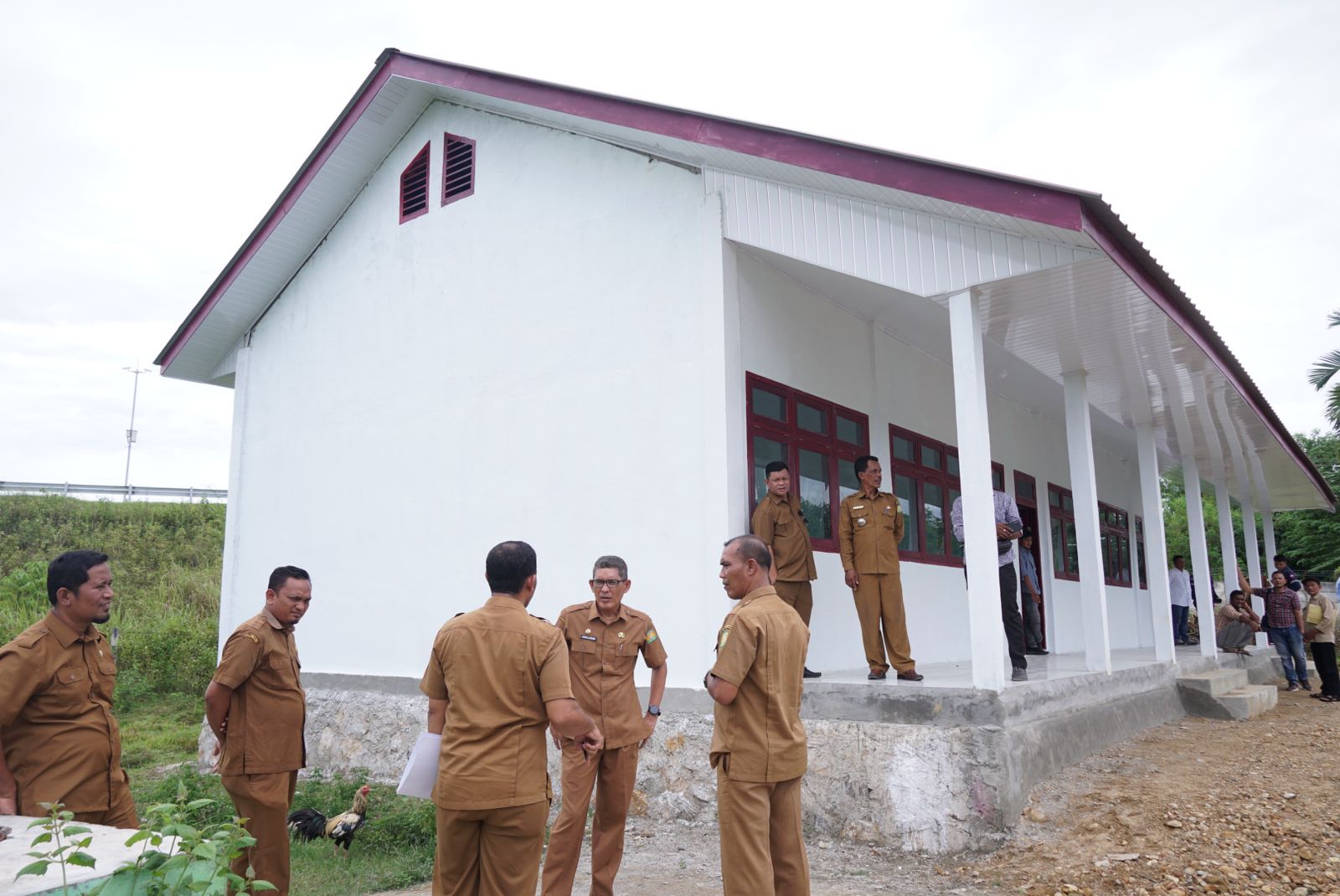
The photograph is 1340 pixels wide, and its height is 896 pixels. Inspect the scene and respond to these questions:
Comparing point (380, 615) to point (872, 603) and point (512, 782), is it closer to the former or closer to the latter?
point (872, 603)

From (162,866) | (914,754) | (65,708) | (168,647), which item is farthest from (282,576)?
(168,647)

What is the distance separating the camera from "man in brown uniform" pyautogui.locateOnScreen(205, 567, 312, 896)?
15.0 ft

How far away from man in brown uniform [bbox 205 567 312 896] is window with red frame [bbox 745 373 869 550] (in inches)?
148

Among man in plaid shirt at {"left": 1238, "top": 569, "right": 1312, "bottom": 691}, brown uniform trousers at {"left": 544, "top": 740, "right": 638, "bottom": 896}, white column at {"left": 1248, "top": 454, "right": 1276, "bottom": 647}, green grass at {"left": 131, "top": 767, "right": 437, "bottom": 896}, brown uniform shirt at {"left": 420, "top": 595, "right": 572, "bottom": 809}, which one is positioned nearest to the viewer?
brown uniform shirt at {"left": 420, "top": 595, "right": 572, "bottom": 809}

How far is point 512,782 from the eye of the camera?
3.65 metres

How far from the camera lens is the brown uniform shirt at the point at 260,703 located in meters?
4.58

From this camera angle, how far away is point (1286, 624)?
13.8 m

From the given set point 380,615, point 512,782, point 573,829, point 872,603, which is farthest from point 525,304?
point 512,782

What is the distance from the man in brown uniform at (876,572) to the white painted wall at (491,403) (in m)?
0.98

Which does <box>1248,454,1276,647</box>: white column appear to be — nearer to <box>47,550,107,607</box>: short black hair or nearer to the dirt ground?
the dirt ground

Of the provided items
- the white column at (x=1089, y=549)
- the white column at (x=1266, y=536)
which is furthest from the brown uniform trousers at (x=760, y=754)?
the white column at (x=1266, y=536)

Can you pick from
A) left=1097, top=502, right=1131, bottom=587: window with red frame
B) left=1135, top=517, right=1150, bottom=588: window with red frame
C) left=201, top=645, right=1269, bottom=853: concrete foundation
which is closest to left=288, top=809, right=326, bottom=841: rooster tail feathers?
left=201, top=645, right=1269, bottom=853: concrete foundation

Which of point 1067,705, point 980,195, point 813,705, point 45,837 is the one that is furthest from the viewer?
point 1067,705

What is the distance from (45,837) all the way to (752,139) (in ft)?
19.8
